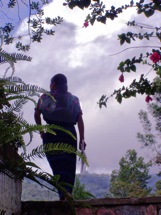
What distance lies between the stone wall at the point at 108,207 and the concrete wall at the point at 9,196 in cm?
16

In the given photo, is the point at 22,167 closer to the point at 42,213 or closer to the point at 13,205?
the point at 13,205

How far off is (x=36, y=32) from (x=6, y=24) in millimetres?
407

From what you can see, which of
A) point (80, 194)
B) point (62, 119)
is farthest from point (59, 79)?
point (80, 194)

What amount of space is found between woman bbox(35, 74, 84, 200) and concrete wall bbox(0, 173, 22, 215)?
0.84 metres

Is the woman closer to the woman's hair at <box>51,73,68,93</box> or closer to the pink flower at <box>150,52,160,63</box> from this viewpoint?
the woman's hair at <box>51,73,68,93</box>

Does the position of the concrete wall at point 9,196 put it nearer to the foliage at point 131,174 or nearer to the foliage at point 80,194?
the foliage at point 80,194

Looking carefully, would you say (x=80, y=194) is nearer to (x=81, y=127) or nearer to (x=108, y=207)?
(x=108, y=207)

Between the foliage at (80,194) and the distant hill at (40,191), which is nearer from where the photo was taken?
the distant hill at (40,191)

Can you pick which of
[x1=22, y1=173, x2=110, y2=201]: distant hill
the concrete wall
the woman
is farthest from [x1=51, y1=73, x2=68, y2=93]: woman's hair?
the concrete wall

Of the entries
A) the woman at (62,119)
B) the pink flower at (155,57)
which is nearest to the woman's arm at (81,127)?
the woman at (62,119)

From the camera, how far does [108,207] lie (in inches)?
176

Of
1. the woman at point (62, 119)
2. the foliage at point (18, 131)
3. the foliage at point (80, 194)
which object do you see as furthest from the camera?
the woman at point (62, 119)

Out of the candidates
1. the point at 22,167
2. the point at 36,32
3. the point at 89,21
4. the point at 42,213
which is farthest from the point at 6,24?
the point at 22,167

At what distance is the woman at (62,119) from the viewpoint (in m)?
5.31
